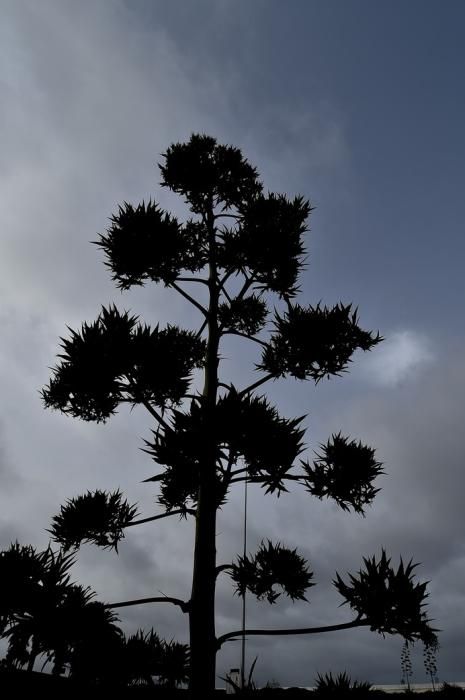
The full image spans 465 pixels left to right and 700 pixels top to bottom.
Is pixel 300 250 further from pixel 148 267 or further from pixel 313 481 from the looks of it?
pixel 313 481

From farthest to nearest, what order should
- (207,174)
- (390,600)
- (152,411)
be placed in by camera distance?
(207,174) < (152,411) < (390,600)

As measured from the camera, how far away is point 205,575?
712 cm

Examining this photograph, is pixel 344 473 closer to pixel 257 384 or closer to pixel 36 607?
pixel 257 384

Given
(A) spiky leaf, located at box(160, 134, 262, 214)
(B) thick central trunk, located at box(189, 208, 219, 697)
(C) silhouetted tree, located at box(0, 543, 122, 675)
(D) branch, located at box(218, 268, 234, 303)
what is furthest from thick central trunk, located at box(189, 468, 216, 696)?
(A) spiky leaf, located at box(160, 134, 262, 214)

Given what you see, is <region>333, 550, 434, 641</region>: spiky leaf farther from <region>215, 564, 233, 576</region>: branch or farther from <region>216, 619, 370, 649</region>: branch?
<region>215, 564, 233, 576</region>: branch

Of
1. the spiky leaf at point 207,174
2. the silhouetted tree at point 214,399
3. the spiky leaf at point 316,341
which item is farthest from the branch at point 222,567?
the spiky leaf at point 207,174

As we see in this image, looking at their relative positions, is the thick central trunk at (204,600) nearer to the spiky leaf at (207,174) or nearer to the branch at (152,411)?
the branch at (152,411)

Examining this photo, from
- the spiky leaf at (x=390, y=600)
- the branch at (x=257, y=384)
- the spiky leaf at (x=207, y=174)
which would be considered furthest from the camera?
the spiky leaf at (x=207, y=174)

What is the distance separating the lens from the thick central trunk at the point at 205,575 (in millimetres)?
6594

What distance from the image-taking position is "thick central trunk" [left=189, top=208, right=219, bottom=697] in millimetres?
6594

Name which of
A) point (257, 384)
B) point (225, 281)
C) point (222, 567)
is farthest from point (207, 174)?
point (222, 567)

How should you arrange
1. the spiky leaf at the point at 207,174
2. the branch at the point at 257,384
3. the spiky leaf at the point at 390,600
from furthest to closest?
the spiky leaf at the point at 207,174
the branch at the point at 257,384
the spiky leaf at the point at 390,600

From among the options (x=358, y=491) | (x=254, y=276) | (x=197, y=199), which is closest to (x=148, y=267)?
(x=254, y=276)

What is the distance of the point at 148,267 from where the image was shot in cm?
1032
